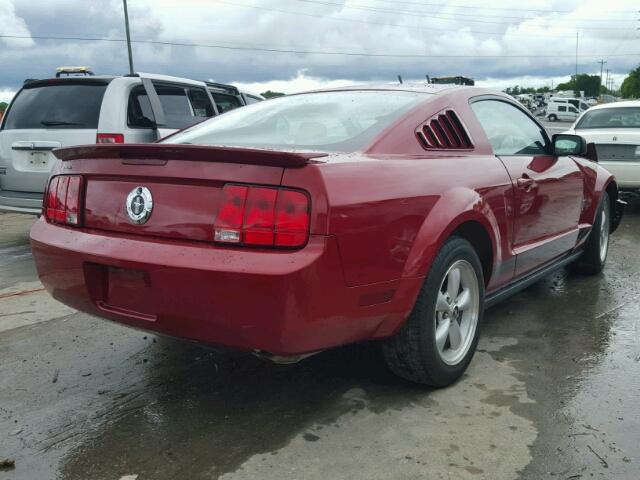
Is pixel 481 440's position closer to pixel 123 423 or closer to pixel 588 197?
pixel 123 423

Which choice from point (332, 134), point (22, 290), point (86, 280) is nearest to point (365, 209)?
point (332, 134)

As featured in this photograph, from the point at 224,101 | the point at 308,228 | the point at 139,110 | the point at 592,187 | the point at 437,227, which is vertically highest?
the point at 224,101

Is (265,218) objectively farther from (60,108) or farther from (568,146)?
(60,108)

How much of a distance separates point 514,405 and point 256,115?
204 cm

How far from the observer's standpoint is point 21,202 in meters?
6.47

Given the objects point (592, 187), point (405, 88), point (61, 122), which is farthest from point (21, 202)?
point (592, 187)

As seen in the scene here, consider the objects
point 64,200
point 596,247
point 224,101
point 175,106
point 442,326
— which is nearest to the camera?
point 64,200

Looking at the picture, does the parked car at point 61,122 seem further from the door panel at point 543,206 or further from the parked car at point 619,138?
the parked car at point 619,138

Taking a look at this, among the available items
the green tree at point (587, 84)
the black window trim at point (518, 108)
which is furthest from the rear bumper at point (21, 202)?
the green tree at point (587, 84)

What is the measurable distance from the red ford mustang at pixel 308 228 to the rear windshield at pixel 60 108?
3.23 meters

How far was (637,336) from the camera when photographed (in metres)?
3.94

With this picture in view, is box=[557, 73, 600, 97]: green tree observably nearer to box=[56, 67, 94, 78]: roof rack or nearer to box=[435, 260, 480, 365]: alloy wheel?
box=[56, 67, 94, 78]: roof rack

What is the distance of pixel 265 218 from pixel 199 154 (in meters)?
0.40

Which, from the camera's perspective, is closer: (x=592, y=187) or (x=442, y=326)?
(x=442, y=326)
